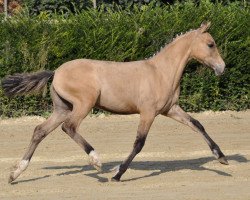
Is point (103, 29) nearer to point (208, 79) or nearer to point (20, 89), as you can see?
point (208, 79)

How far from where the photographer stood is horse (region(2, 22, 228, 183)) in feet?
34.6

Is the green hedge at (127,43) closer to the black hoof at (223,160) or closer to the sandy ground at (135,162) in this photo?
the sandy ground at (135,162)

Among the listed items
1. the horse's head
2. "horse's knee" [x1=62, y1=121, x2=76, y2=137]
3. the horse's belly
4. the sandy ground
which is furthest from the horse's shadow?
the horse's head

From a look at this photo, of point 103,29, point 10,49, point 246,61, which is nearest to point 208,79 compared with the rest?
point 246,61

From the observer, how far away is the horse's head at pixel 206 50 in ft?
36.6

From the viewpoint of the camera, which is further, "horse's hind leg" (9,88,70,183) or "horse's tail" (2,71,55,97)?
"horse's tail" (2,71,55,97)

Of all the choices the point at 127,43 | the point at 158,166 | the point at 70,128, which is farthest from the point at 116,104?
the point at 127,43

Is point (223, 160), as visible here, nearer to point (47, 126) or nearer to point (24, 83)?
point (47, 126)

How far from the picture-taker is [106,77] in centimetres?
1077

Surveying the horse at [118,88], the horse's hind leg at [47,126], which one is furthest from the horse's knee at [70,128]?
the horse's hind leg at [47,126]

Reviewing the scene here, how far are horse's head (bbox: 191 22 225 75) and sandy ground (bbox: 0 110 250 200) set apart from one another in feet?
4.27

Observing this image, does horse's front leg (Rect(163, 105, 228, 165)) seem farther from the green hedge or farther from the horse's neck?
the green hedge

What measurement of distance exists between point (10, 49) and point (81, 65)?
5.12 m

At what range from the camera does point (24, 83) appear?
36.0 feet
